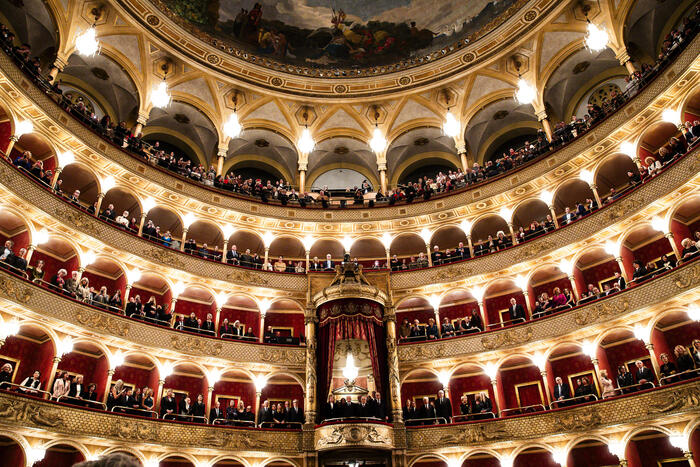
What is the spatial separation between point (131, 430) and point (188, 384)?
440cm

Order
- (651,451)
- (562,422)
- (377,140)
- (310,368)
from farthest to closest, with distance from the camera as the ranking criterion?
(377,140), (310,368), (562,422), (651,451)

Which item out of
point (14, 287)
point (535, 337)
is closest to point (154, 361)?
point (14, 287)

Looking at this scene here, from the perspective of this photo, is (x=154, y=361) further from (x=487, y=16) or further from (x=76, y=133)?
(x=487, y=16)

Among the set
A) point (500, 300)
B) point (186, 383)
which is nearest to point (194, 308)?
point (186, 383)

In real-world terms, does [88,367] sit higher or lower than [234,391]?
higher

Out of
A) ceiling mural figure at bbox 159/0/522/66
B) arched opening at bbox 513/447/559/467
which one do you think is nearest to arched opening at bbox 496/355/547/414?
arched opening at bbox 513/447/559/467

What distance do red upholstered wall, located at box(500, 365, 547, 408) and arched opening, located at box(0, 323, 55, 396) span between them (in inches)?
661

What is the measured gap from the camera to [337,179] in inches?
1204

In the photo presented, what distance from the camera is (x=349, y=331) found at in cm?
1962

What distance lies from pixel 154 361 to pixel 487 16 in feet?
74.1

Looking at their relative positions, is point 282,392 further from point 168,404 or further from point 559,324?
point 559,324

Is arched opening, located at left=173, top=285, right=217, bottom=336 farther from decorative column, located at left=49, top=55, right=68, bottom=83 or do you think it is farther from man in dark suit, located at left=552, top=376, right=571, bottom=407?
man in dark suit, located at left=552, top=376, right=571, bottom=407

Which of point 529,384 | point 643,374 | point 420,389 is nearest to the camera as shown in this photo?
point 643,374

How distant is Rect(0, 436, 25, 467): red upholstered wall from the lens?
44.4 feet
